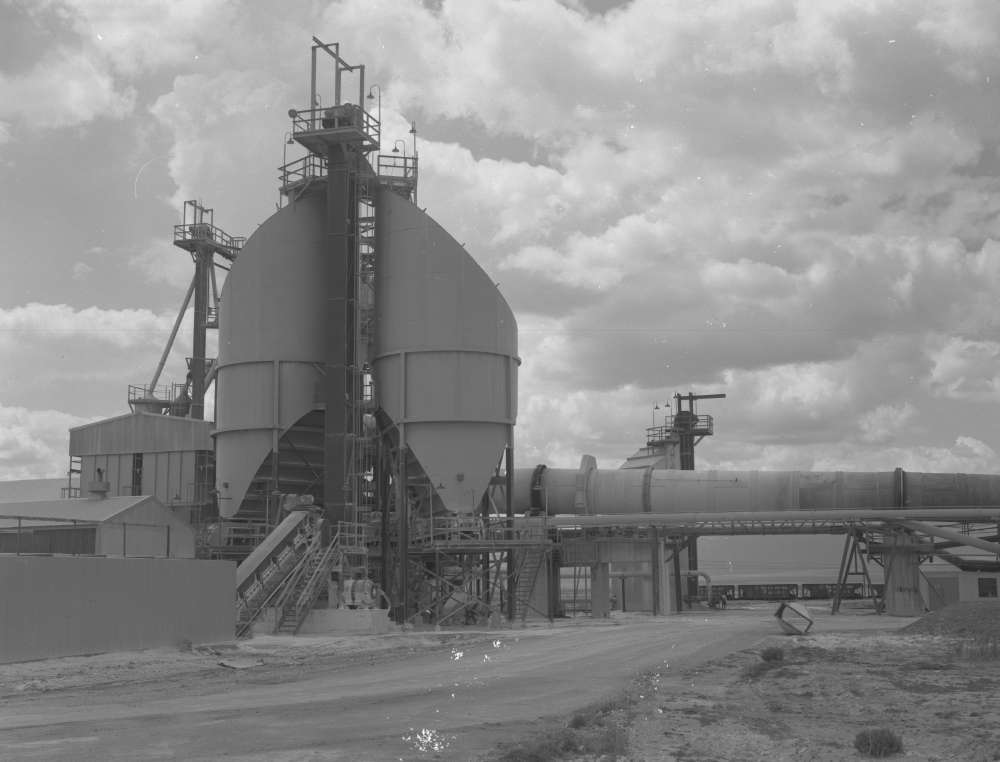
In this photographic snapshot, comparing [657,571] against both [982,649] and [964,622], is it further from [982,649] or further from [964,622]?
[982,649]

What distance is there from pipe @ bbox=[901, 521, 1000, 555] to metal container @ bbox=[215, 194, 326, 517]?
2734cm

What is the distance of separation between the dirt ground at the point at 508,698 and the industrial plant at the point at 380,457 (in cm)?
1506

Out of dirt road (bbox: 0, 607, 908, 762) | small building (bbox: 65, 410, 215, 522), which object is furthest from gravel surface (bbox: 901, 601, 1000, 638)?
small building (bbox: 65, 410, 215, 522)

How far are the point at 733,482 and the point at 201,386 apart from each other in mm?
31975

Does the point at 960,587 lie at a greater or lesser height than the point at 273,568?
lesser

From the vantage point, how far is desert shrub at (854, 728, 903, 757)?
15016mm

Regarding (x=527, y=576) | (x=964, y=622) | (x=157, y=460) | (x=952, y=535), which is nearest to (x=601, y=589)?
(x=527, y=576)

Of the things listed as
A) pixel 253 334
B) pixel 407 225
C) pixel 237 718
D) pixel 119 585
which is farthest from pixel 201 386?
pixel 237 718

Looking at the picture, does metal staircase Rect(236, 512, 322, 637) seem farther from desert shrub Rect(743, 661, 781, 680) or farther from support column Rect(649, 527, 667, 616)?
support column Rect(649, 527, 667, 616)

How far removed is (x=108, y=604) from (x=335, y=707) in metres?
11.7

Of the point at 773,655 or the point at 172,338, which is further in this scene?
the point at 172,338

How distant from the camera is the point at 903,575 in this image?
53969 mm

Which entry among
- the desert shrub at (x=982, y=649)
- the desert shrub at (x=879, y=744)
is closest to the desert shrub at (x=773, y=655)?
the desert shrub at (x=982, y=649)

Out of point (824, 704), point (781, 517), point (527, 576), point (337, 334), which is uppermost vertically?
point (337, 334)
